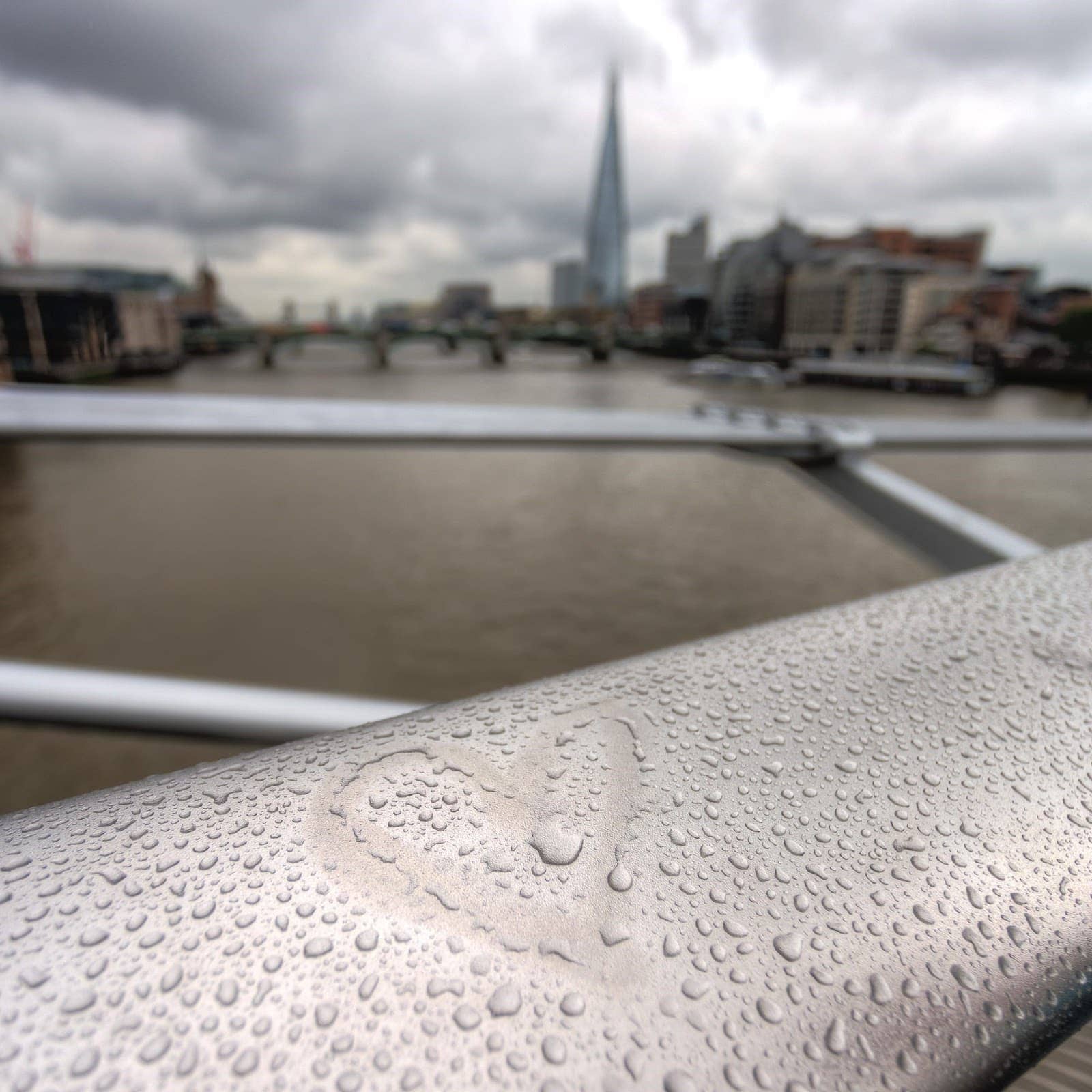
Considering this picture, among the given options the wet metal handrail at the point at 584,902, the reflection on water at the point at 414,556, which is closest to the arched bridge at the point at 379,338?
the reflection on water at the point at 414,556

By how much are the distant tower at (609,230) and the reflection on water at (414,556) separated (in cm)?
3488

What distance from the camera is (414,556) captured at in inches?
262

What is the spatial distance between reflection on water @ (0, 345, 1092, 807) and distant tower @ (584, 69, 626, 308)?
34878 millimetres

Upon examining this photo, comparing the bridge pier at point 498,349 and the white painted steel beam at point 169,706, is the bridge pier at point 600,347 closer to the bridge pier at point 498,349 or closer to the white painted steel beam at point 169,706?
the bridge pier at point 498,349

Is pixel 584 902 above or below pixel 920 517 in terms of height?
above

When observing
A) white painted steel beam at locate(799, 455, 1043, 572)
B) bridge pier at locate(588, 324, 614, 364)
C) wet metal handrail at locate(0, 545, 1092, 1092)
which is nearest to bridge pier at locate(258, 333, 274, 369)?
bridge pier at locate(588, 324, 614, 364)

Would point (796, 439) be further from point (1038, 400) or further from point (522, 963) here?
point (1038, 400)

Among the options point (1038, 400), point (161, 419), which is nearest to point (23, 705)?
point (161, 419)

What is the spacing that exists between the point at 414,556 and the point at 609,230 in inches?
1629

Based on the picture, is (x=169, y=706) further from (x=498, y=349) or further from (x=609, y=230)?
(x=609, y=230)

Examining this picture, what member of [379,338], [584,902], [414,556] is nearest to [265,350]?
[379,338]

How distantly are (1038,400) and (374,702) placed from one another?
20047 millimetres

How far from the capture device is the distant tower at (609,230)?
136 feet

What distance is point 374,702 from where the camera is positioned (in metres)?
0.52
